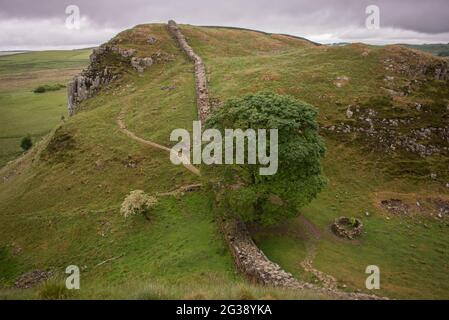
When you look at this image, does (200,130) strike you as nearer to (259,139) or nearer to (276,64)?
(259,139)

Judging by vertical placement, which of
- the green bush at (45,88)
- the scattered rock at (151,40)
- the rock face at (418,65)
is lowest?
the rock face at (418,65)

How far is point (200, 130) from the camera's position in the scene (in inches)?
1812

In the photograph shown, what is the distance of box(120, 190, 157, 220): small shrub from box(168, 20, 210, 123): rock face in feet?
54.8

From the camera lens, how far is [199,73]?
205 ft

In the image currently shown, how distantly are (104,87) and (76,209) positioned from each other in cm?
3578

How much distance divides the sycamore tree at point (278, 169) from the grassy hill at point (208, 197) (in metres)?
3.18

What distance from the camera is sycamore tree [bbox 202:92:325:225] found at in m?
27.5

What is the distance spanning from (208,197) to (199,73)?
33.1 metres

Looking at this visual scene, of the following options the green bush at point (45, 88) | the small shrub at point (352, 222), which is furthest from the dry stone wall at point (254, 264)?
the green bush at point (45, 88)

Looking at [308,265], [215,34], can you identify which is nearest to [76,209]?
[308,265]

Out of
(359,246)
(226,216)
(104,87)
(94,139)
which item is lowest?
(359,246)

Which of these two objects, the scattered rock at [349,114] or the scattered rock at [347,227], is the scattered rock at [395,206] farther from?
the scattered rock at [349,114]

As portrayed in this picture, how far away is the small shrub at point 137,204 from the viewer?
3294 cm

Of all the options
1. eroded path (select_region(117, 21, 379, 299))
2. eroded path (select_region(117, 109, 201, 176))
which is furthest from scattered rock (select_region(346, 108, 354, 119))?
eroded path (select_region(117, 109, 201, 176))
